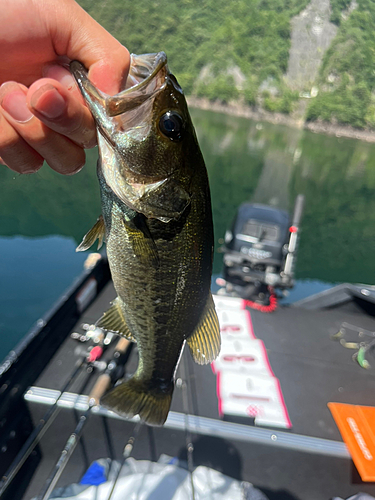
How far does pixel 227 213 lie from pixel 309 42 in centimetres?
8672

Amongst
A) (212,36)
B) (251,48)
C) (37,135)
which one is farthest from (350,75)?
(37,135)

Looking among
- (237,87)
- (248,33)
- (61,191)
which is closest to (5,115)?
(61,191)

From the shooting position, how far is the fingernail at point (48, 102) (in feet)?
3.56

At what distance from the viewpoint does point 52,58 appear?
1.36 metres

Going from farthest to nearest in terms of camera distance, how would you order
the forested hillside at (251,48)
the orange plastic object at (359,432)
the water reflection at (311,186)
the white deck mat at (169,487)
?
the forested hillside at (251,48), the water reflection at (311,186), the orange plastic object at (359,432), the white deck mat at (169,487)

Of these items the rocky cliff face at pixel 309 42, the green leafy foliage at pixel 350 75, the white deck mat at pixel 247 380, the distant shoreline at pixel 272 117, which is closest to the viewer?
the white deck mat at pixel 247 380

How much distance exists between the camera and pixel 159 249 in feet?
4.56

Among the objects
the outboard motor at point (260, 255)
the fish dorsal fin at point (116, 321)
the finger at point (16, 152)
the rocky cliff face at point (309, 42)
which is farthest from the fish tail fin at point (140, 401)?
the rocky cliff face at point (309, 42)

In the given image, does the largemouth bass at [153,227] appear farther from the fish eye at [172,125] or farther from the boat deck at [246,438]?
the boat deck at [246,438]

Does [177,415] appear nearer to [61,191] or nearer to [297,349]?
[297,349]

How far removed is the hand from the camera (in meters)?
1.22

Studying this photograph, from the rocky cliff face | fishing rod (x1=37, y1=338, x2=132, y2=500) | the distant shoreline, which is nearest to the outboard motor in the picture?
fishing rod (x1=37, y1=338, x2=132, y2=500)

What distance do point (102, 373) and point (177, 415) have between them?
86 centimetres

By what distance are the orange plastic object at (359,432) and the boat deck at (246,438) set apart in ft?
0.26
